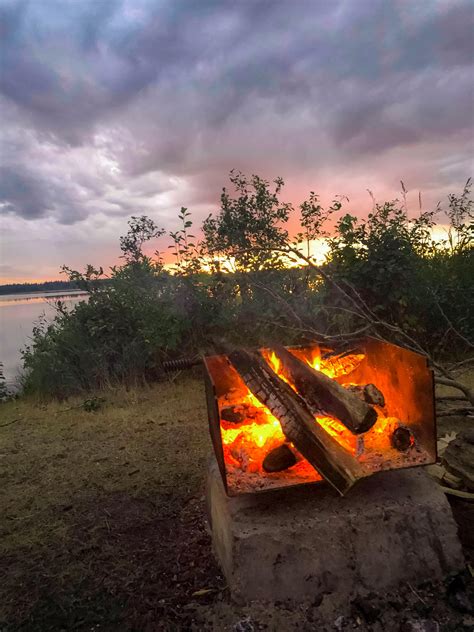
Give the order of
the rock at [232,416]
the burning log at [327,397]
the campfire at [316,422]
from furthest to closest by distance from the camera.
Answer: the rock at [232,416]
the burning log at [327,397]
the campfire at [316,422]

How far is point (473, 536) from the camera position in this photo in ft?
7.84

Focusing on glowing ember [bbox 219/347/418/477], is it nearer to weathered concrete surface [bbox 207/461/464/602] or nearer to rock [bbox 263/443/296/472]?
rock [bbox 263/443/296/472]

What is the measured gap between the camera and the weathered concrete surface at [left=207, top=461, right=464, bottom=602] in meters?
2.03

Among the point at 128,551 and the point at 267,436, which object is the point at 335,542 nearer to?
the point at 267,436

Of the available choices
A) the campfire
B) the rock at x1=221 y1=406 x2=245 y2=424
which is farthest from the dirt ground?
the rock at x1=221 y1=406 x2=245 y2=424

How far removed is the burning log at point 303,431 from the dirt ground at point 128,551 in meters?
0.61

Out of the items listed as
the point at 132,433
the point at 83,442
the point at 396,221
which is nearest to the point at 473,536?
the point at 132,433

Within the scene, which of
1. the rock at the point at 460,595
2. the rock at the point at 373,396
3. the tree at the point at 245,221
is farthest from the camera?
the tree at the point at 245,221

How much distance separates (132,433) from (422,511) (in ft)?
11.6

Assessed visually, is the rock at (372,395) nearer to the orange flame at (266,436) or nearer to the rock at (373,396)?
the rock at (373,396)

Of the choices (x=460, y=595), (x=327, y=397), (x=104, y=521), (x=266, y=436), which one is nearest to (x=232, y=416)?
(x=266, y=436)

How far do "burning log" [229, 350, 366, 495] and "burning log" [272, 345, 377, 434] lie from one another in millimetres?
127

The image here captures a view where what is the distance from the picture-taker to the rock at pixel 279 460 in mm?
2238

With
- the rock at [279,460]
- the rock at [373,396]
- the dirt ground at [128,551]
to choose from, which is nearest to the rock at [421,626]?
the dirt ground at [128,551]
